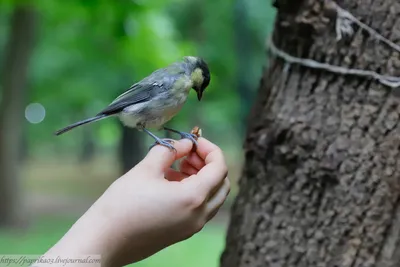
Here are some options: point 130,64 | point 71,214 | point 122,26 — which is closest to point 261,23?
point 130,64

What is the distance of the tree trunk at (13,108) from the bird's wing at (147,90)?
2519 mm

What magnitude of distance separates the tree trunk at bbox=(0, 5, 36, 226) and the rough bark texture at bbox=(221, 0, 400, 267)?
2367 mm

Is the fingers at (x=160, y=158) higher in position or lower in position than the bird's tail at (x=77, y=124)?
lower

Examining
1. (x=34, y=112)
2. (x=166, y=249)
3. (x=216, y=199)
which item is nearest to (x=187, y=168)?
(x=216, y=199)

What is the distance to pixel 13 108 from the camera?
4.01 meters

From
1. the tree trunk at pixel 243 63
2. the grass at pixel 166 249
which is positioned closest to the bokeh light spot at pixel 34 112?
the grass at pixel 166 249

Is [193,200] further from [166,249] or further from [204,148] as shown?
[166,249]

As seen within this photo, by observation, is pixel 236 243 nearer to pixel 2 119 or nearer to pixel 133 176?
pixel 133 176

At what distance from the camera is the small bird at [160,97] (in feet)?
3.42

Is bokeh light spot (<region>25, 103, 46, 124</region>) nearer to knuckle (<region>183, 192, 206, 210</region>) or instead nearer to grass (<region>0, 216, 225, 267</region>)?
grass (<region>0, 216, 225, 267</region>)

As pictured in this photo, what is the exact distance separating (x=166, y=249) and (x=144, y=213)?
2.31 m

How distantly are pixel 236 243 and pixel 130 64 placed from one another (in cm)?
173

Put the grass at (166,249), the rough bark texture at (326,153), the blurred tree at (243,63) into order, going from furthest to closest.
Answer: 1. the blurred tree at (243,63)
2. the grass at (166,249)
3. the rough bark texture at (326,153)

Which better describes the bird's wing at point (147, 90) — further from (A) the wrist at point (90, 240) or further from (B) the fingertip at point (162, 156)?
(A) the wrist at point (90, 240)
